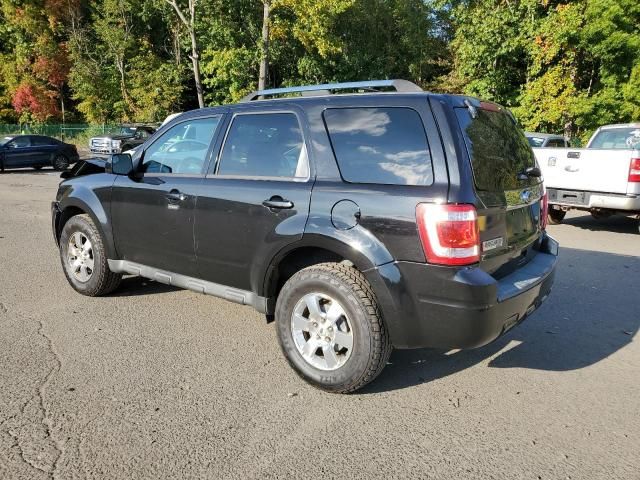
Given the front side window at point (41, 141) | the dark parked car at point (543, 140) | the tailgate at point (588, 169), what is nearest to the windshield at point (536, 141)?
the dark parked car at point (543, 140)

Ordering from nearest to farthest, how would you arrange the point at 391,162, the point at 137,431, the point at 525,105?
the point at 137,431
the point at 391,162
the point at 525,105

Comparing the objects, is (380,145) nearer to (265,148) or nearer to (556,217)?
(265,148)

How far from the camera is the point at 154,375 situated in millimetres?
3510

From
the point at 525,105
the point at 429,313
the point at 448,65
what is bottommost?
the point at 429,313

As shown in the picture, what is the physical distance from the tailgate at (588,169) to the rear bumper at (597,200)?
0.23 feet

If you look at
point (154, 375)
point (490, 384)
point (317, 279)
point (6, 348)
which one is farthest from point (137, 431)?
point (490, 384)

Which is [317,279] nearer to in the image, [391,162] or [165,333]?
[391,162]

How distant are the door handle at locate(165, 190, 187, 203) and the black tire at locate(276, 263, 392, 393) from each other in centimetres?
124

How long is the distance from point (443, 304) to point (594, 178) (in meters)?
6.72

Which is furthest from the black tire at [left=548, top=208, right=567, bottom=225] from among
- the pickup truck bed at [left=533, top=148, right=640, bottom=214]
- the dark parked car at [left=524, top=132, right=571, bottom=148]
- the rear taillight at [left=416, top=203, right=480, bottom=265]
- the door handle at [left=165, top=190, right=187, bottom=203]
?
the door handle at [left=165, top=190, right=187, bottom=203]

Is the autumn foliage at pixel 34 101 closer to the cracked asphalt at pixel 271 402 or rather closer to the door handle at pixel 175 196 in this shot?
the cracked asphalt at pixel 271 402

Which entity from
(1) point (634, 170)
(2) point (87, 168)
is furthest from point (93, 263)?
(1) point (634, 170)

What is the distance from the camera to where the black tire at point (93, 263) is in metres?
4.82

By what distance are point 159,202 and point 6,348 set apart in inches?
61.4
